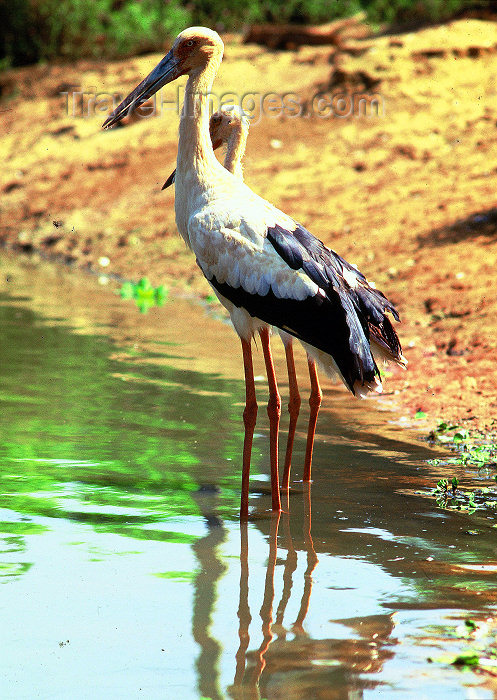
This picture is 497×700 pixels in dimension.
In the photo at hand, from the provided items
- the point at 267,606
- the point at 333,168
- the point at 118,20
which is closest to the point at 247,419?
the point at 267,606

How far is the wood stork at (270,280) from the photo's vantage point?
4.44 metres

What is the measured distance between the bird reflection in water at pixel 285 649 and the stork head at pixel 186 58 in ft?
7.76

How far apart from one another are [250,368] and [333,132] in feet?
31.8

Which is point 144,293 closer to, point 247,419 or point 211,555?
point 247,419

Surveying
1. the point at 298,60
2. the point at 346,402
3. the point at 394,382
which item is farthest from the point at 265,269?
the point at 298,60

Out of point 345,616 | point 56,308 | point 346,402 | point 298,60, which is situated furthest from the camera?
point 298,60

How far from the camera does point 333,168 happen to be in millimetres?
12930

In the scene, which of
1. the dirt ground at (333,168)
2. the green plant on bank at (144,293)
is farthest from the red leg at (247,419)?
the green plant on bank at (144,293)

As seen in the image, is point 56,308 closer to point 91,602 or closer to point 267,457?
point 267,457

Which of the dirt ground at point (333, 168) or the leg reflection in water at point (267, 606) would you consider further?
the dirt ground at point (333, 168)

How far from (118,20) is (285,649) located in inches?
715

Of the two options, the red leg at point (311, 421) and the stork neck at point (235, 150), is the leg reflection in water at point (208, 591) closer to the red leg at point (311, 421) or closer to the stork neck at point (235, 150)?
the red leg at point (311, 421)

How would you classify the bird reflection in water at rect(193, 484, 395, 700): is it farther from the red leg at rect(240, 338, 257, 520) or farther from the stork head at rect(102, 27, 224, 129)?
the stork head at rect(102, 27, 224, 129)

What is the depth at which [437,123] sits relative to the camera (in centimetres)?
1335
